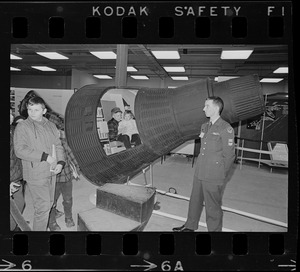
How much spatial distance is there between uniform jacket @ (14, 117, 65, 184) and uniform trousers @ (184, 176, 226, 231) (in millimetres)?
Result: 1037

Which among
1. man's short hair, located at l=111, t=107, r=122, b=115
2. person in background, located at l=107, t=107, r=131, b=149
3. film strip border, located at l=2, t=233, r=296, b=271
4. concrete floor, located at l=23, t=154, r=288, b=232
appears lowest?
film strip border, located at l=2, t=233, r=296, b=271

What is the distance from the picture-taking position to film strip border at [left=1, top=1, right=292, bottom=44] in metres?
1.73

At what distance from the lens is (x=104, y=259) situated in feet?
5.98

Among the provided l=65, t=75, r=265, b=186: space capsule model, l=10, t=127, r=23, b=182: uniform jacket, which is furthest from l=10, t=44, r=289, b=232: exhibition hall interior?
l=10, t=127, r=23, b=182: uniform jacket

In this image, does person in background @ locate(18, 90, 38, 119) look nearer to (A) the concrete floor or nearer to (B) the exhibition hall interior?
(B) the exhibition hall interior

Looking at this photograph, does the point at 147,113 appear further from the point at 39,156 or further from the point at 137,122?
the point at 39,156

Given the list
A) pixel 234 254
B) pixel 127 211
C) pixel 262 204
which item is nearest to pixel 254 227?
pixel 262 204

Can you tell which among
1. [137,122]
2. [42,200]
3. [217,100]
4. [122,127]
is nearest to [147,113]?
[137,122]

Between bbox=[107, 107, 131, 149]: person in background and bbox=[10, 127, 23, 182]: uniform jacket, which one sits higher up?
bbox=[107, 107, 131, 149]: person in background

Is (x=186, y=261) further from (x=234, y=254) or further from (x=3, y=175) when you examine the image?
(x=3, y=175)

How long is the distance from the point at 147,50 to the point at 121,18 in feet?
1.32

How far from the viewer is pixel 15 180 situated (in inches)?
73.3

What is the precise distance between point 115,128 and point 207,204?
86 centimetres

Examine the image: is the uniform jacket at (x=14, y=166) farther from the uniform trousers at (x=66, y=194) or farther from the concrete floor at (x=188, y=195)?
the uniform trousers at (x=66, y=194)
